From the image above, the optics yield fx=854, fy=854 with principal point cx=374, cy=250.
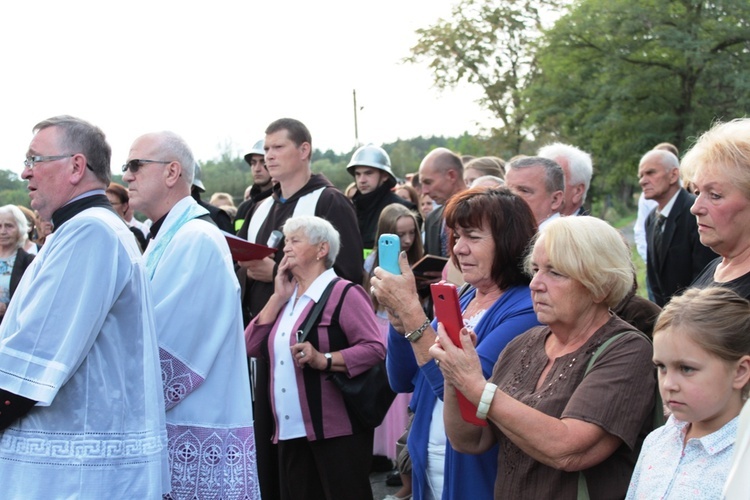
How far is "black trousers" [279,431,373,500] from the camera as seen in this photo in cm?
484

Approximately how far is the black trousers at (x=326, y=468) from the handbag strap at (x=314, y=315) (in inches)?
23.5

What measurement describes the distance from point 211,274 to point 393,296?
1.02m

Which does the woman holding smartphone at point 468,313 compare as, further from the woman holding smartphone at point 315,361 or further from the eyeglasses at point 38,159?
the eyeglasses at point 38,159

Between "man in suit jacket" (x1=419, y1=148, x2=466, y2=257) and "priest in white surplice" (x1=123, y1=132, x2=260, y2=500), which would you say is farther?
"man in suit jacket" (x1=419, y1=148, x2=466, y2=257)

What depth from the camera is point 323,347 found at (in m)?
4.95

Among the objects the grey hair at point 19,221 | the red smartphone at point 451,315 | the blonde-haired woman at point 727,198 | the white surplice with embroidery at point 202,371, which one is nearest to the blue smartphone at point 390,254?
the red smartphone at point 451,315

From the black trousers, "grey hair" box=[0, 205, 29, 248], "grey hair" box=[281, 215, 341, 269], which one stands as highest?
"grey hair" box=[281, 215, 341, 269]

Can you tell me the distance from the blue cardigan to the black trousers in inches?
45.0

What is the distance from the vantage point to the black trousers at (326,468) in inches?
191

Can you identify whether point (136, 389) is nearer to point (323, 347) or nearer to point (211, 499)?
point (211, 499)

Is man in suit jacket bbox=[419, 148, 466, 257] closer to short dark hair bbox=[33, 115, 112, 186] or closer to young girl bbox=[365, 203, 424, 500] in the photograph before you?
young girl bbox=[365, 203, 424, 500]

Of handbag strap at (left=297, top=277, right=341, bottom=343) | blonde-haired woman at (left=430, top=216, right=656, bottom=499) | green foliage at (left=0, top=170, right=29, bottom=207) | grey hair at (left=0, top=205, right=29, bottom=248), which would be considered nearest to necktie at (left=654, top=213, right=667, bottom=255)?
handbag strap at (left=297, top=277, right=341, bottom=343)

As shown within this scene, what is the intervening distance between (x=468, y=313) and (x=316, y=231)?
175 cm

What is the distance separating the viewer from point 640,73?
72.3ft
